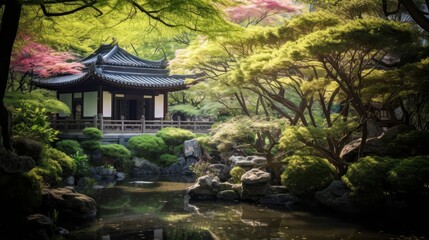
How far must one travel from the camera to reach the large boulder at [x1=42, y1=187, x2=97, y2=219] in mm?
11582

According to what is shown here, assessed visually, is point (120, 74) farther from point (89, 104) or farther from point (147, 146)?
point (147, 146)

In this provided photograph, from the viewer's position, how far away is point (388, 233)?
10.5 m

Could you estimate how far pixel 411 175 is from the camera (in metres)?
11.4

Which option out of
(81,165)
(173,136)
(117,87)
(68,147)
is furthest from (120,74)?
(81,165)

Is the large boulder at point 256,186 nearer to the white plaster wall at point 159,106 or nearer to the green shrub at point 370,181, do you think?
the green shrub at point 370,181

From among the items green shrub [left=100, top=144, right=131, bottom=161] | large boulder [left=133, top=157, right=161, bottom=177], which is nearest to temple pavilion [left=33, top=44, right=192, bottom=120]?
green shrub [left=100, top=144, right=131, bottom=161]

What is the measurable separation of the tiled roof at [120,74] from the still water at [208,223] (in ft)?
41.2

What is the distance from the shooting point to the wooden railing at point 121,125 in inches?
965

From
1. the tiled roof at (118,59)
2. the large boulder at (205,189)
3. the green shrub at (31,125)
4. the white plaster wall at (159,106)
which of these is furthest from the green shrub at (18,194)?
the white plaster wall at (159,106)

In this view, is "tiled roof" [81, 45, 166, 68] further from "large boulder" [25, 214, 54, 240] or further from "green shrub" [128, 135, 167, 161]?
"large boulder" [25, 214, 54, 240]

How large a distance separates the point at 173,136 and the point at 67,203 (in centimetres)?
1387

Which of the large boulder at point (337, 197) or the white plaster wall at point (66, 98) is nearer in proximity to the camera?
the large boulder at point (337, 197)

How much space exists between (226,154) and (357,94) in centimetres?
1043

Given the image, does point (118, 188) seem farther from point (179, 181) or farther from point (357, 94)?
point (357, 94)
